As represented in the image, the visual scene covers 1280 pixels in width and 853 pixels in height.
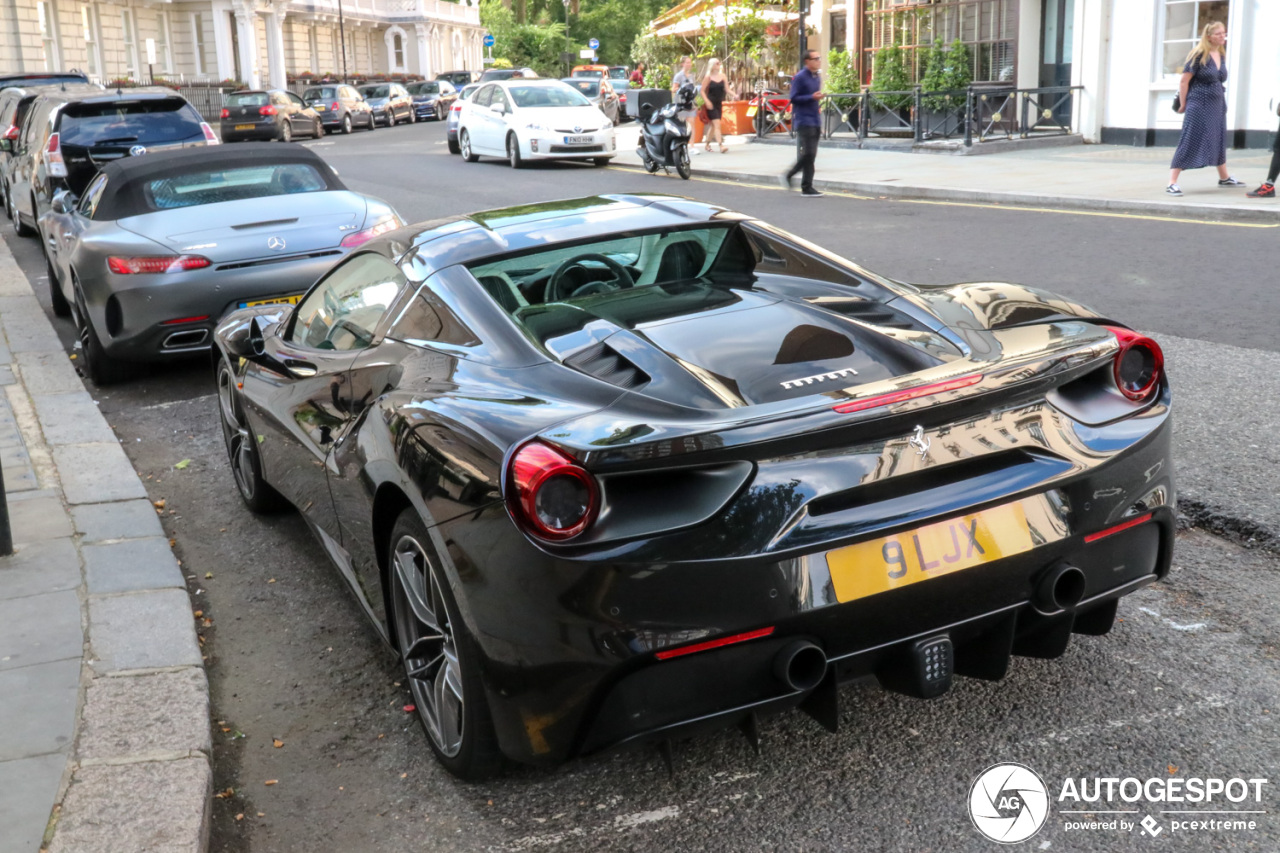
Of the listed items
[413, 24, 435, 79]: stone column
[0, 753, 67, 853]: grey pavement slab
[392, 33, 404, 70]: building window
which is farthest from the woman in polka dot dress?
[392, 33, 404, 70]: building window

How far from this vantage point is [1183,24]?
781 inches

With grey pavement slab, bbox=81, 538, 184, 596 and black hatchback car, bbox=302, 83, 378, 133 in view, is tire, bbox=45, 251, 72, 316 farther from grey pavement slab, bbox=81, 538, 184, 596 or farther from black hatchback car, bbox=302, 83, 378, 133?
black hatchback car, bbox=302, 83, 378, 133

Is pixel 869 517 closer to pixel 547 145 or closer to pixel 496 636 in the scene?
pixel 496 636

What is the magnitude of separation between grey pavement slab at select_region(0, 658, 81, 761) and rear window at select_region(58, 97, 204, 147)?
10801 millimetres

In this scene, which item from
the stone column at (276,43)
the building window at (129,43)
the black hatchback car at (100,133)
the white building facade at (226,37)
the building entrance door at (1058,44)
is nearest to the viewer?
the black hatchback car at (100,133)

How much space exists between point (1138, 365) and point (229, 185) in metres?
6.55

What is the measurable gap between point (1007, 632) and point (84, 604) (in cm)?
307

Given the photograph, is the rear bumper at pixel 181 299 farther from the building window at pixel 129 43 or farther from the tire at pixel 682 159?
the building window at pixel 129 43

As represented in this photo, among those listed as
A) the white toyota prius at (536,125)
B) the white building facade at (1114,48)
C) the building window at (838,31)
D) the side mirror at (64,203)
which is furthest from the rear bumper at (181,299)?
the building window at (838,31)

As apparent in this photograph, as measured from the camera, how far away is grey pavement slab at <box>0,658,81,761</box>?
A: 3350mm

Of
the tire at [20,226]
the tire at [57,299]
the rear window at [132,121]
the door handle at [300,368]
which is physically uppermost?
the rear window at [132,121]

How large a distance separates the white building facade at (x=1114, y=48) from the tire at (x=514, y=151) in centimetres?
880

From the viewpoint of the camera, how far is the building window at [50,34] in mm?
44875

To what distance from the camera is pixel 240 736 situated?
3600 millimetres
